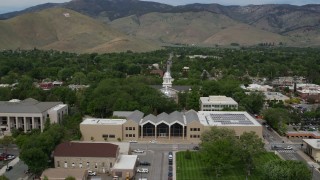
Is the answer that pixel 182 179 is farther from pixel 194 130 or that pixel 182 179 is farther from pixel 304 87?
pixel 304 87

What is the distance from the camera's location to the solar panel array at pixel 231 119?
6950cm

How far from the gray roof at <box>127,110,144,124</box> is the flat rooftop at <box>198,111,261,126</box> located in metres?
10.1

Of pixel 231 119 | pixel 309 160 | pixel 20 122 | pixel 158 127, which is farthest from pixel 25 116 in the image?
pixel 309 160

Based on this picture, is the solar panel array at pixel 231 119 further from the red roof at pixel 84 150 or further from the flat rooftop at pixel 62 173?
the flat rooftop at pixel 62 173

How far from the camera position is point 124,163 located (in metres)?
53.2

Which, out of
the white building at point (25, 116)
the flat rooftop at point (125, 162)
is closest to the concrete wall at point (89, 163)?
the flat rooftop at point (125, 162)

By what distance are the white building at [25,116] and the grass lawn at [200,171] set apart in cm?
2613

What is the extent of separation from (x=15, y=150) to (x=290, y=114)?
4955 centimetres

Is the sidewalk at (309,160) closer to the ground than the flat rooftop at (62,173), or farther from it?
closer to the ground

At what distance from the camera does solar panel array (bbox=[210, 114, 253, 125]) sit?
69500mm

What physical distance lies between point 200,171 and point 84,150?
14690mm

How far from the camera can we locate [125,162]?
176ft

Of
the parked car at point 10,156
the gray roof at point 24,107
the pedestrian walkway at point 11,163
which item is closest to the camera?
the pedestrian walkway at point 11,163

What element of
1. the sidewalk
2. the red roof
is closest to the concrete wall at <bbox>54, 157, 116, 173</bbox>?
the red roof
